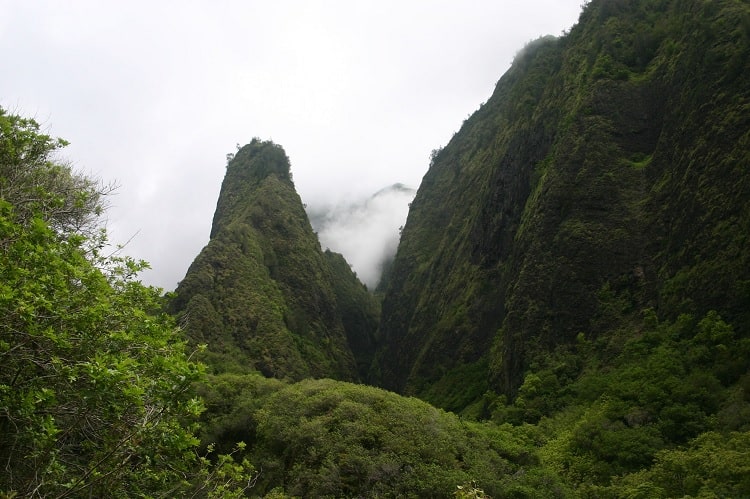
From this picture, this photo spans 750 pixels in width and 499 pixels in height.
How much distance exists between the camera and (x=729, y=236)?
90.0 ft

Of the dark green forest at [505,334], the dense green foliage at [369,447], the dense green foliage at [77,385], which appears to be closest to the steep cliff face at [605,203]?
the dark green forest at [505,334]

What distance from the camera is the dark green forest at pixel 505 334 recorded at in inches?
304

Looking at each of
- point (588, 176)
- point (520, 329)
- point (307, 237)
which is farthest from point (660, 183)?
point (307, 237)

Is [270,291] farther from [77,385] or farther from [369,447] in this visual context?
[77,385]

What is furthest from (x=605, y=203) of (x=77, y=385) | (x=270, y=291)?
(x=270, y=291)

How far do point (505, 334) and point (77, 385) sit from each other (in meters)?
37.6

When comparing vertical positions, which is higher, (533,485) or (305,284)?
(305,284)

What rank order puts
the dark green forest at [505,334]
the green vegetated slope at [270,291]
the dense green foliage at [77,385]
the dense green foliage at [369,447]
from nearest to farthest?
the dense green foliage at [77,385] → the dark green forest at [505,334] → the dense green foliage at [369,447] → the green vegetated slope at [270,291]

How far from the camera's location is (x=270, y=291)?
232 feet

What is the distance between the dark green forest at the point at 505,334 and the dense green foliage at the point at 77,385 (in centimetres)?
5

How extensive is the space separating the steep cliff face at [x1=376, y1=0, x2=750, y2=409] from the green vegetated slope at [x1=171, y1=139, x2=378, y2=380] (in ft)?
51.4

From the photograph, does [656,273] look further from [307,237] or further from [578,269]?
[307,237]

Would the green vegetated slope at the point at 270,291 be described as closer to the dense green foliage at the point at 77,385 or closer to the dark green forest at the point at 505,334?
the dark green forest at the point at 505,334

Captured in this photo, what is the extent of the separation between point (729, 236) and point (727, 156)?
17.6ft
